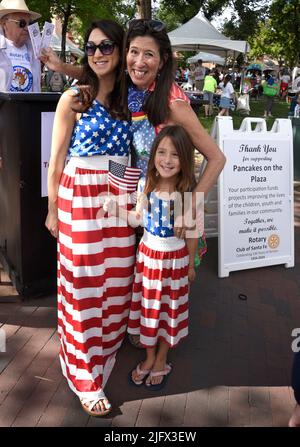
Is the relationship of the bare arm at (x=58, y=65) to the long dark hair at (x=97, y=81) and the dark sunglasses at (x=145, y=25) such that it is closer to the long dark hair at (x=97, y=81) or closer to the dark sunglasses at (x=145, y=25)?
the long dark hair at (x=97, y=81)

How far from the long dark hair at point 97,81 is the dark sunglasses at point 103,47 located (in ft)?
0.10

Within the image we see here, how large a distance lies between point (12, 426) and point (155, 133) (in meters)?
1.69

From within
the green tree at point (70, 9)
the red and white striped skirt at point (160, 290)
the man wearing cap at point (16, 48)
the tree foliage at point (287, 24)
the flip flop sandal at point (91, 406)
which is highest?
the tree foliage at point (287, 24)

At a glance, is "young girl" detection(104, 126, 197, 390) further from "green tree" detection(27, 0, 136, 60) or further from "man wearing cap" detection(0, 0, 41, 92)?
"green tree" detection(27, 0, 136, 60)

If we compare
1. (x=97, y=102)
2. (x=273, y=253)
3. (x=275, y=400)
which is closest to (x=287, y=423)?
(x=275, y=400)

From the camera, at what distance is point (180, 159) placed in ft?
7.48

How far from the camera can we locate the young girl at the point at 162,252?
2.30 metres

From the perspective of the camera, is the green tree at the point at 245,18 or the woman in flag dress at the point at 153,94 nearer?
the woman in flag dress at the point at 153,94

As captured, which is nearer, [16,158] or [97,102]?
[97,102]

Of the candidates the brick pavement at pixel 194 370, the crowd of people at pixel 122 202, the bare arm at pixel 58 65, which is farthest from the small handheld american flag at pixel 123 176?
the brick pavement at pixel 194 370

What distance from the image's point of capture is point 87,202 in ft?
7.50

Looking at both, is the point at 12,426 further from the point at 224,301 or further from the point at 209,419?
the point at 224,301

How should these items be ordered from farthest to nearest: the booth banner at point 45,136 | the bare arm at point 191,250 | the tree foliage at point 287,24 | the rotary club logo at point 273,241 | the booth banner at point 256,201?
the tree foliage at point 287,24 → the rotary club logo at point 273,241 → the booth banner at point 256,201 → the booth banner at point 45,136 → the bare arm at point 191,250

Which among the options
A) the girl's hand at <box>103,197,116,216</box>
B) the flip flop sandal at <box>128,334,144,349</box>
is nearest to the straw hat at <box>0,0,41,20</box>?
the girl's hand at <box>103,197,116,216</box>
